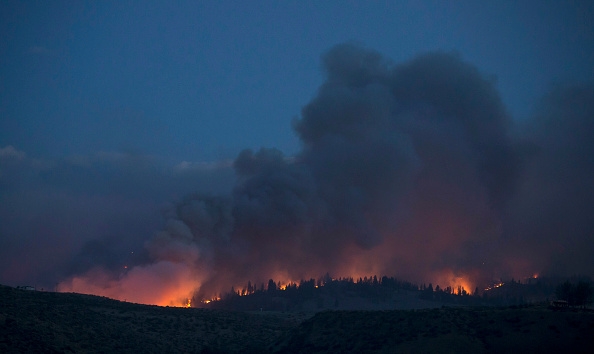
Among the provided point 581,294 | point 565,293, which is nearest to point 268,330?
point 565,293

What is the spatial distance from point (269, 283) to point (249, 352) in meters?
74.9

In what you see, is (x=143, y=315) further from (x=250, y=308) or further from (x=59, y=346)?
(x=250, y=308)

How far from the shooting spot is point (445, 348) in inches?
2258

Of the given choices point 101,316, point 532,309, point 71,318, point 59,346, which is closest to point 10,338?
point 59,346

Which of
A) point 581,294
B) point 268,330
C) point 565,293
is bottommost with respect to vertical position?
point 268,330

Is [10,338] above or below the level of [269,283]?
below

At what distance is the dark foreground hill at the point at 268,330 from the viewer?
57.0 m

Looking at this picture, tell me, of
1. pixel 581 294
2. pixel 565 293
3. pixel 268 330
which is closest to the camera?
pixel 268 330

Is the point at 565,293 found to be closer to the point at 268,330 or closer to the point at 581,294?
the point at 581,294

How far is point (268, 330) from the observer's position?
8400 cm

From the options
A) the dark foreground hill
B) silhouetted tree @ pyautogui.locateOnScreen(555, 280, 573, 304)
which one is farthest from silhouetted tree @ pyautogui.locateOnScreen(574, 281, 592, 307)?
the dark foreground hill

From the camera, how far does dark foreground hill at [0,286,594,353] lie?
5695 cm

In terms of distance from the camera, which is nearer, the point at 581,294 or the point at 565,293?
the point at 581,294

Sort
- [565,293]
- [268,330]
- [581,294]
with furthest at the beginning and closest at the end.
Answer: [565,293] → [581,294] → [268,330]
